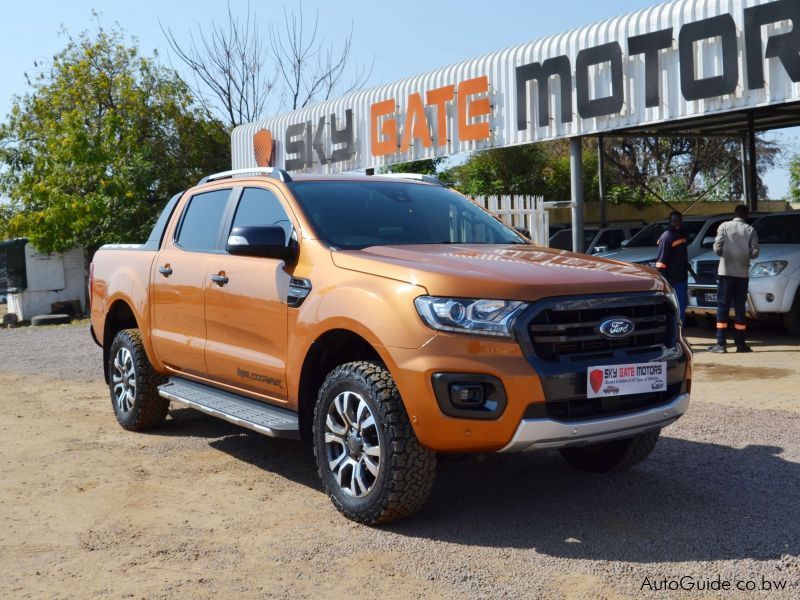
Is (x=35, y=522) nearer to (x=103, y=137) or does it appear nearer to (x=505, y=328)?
(x=505, y=328)

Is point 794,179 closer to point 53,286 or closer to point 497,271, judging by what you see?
point 53,286

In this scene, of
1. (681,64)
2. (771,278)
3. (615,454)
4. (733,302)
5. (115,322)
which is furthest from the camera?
(681,64)

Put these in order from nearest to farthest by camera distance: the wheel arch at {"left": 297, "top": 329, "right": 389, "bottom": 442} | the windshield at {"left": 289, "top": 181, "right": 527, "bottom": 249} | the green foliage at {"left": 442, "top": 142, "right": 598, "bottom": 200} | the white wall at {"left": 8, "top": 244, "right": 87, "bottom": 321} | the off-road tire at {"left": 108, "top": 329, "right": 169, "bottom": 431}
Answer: the wheel arch at {"left": 297, "top": 329, "right": 389, "bottom": 442}
the windshield at {"left": 289, "top": 181, "right": 527, "bottom": 249}
the off-road tire at {"left": 108, "top": 329, "right": 169, "bottom": 431}
the white wall at {"left": 8, "top": 244, "right": 87, "bottom": 321}
the green foliage at {"left": 442, "top": 142, "right": 598, "bottom": 200}

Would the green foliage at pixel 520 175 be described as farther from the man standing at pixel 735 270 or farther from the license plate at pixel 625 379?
the license plate at pixel 625 379

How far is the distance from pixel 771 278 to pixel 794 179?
3742cm

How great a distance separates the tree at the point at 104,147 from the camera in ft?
87.8

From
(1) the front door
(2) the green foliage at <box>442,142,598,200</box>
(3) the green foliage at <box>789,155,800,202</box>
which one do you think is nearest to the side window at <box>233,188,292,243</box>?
(1) the front door

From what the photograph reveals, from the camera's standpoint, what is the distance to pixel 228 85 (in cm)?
3909

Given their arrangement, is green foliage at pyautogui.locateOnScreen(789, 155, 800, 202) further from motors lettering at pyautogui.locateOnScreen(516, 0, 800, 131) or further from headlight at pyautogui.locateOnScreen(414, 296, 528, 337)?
headlight at pyautogui.locateOnScreen(414, 296, 528, 337)

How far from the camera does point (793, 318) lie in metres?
12.3

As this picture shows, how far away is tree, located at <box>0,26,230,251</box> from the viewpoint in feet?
87.8

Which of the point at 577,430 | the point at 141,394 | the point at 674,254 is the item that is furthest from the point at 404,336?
the point at 674,254

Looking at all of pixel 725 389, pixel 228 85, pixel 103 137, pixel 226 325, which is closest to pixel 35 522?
pixel 226 325

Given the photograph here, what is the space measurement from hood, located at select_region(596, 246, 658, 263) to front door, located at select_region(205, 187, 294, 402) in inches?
354
